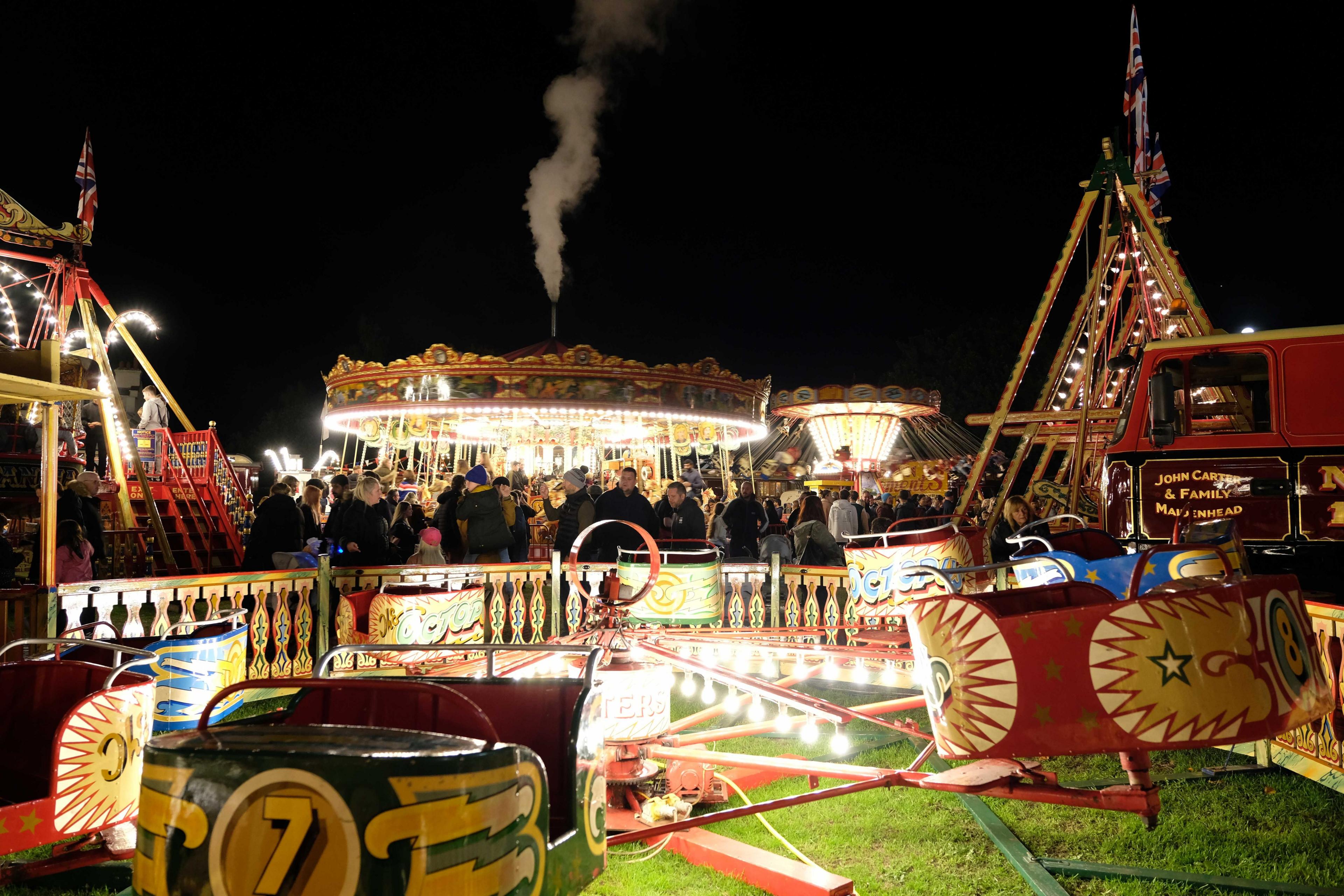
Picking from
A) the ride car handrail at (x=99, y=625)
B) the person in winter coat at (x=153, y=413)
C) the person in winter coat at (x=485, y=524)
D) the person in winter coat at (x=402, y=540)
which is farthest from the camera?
the person in winter coat at (x=153, y=413)

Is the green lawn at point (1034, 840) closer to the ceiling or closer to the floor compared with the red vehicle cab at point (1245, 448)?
closer to the floor

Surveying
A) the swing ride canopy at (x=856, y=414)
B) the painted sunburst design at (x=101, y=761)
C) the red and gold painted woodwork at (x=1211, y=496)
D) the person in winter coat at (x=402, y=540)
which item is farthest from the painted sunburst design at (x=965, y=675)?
the swing ride canopy at (x=856, y=414)

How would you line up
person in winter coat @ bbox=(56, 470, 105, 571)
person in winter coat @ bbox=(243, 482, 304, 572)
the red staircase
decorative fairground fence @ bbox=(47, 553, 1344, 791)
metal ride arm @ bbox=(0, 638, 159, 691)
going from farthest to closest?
the red staircase < person in winter coat @ bbox=(243, 482, 304, 572) < person in winter coat @ bbox=(56, 470, 105, 571) < decorative fairground fence @ bbox=(47, 553, 1344, 791) < metal ride arm @ bbox=(0, 638, 159, 691)

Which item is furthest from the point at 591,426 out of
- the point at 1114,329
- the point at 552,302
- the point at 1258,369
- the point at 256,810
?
the point at 256,810

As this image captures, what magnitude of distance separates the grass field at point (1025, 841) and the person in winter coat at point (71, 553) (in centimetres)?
506

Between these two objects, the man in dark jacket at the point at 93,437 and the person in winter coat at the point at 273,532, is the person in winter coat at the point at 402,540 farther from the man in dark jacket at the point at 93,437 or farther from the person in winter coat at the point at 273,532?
the man in dark jacket at the point at 93,437

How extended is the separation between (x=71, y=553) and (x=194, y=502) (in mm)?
8188

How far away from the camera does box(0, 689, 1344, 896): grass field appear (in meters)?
4.35

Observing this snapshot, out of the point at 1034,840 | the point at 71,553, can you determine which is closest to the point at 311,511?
the point at 71,553

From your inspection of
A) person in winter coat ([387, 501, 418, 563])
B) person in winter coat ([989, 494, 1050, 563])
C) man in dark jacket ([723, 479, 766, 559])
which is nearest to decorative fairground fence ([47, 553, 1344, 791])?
man in dark jacket ([723, 479, 766, 559])

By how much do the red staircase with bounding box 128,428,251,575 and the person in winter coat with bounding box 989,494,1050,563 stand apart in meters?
11.3

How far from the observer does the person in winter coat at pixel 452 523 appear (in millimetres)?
10805

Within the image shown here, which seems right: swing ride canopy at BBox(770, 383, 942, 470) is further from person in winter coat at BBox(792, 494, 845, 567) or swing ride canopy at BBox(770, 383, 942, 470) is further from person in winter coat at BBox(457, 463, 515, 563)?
person in winter coat at BBox(457, 463, 515, 563)

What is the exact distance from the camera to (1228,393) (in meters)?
7.30
